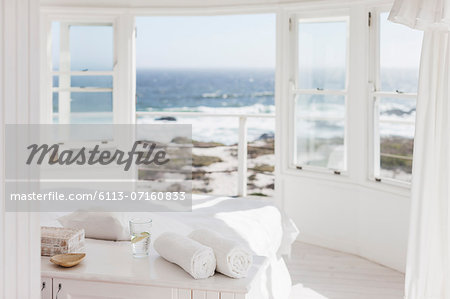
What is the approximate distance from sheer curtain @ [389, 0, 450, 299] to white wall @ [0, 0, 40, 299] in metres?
1.84

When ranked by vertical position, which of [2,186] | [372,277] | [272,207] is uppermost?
[2,186]

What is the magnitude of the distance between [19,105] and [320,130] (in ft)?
12.9

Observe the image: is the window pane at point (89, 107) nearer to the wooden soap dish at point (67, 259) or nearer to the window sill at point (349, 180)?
the window sill at point (349, 180)

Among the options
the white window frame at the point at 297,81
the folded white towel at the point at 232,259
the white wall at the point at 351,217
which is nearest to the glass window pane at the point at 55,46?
the white window frame at the point at 297,81

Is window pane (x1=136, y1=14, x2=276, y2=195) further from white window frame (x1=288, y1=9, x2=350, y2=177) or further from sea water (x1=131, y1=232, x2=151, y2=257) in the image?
sea water (x1=131, y1=232, x2=151, y2=257)

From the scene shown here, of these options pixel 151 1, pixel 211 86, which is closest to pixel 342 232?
pixel 151 1

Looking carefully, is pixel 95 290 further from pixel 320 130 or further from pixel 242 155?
pixel 242 155

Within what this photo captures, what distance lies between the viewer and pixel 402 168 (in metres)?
4.83

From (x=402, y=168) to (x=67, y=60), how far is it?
3.46 m

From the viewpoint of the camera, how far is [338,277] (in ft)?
15.2

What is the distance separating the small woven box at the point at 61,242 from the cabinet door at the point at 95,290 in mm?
220

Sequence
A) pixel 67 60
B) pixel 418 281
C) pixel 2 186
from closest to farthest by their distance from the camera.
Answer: pixel 2 186 → pixel 418 281 → pixel 67 60

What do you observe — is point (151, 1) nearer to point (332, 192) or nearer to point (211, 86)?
point (332, 192)

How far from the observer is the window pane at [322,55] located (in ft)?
17.6
